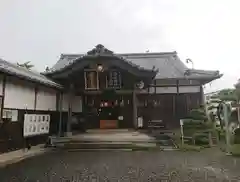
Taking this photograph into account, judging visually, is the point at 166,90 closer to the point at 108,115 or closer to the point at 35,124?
the point at 108,115

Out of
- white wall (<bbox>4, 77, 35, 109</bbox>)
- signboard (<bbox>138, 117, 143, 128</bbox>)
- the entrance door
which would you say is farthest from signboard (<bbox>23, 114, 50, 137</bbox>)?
signboard (<bbox>138, 117, 143, 128</bbox>)

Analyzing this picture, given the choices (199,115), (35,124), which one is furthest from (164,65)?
(35,124)

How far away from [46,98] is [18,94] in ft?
10.2

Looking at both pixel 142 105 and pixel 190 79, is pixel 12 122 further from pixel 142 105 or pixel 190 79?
pixel 190 79

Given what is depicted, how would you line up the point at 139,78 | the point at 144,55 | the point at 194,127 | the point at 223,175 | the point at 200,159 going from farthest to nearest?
the point at 144,55 < the point at 139,78 < the point at 194,127 < the point at 200,159 < the point at 223,175

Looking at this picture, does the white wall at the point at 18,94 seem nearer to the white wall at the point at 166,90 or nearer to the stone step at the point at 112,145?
the stone step at the point at 112,145

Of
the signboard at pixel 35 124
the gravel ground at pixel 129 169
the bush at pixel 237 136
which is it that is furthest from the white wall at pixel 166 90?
the gravel ground at pixel 129 169

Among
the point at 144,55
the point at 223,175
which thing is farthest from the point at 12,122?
the point at 144,55

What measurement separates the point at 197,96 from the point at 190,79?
4.99ft

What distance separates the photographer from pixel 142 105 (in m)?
Answer: 18.5

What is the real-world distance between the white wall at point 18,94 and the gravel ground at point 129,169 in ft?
11.5

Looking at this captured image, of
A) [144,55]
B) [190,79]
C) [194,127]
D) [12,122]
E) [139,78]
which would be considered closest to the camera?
[12,122]

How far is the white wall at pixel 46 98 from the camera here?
13805 millimetres

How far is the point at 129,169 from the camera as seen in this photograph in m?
7.14
